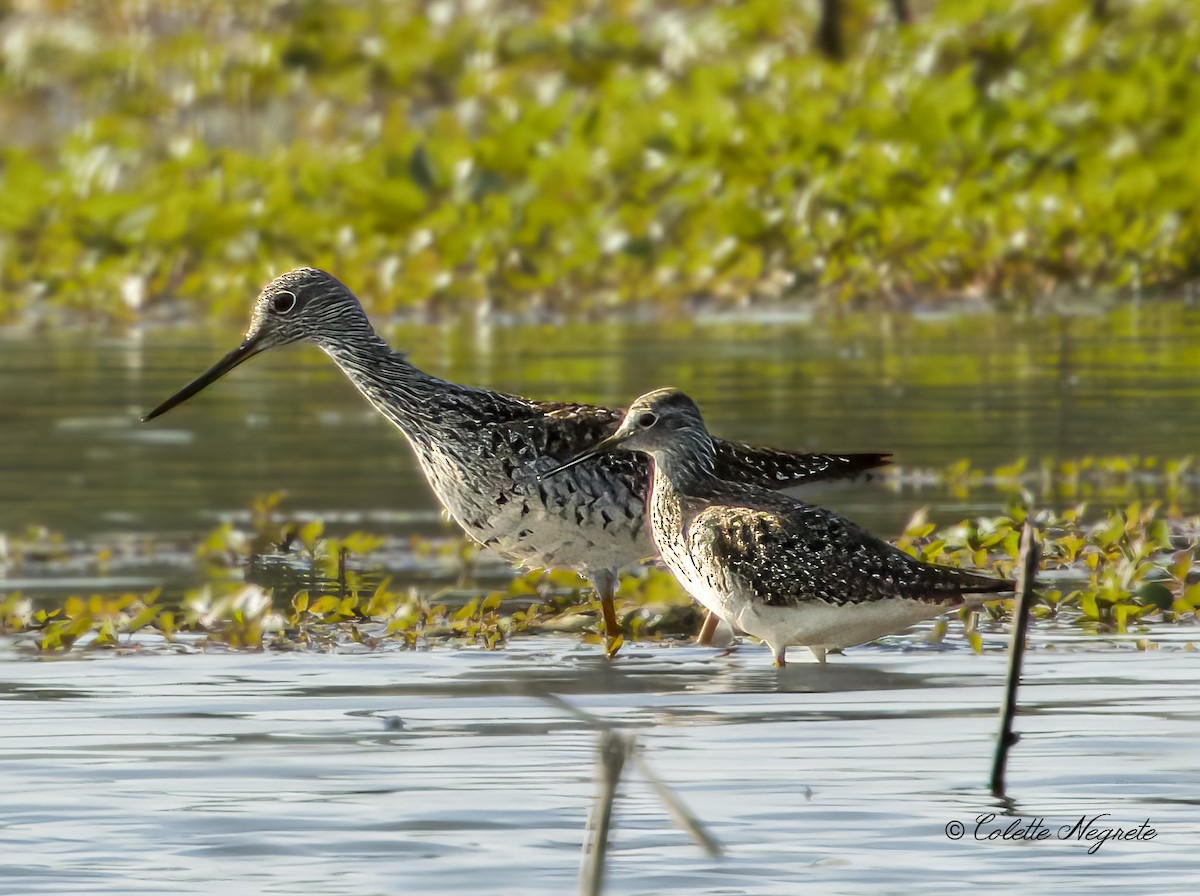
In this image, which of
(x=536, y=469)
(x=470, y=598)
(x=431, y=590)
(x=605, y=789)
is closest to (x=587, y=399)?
(x=431, y=590)

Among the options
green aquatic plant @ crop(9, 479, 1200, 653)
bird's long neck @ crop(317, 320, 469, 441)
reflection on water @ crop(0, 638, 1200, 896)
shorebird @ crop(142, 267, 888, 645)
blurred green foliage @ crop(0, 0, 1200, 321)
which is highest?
blurred green foliage @ crop(0, 0, 1200, 321)

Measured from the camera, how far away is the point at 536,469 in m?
10.3

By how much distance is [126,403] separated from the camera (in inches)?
745

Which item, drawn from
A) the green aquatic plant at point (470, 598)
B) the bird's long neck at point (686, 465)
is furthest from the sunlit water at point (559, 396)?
the bird's long neck at point (686, 465)

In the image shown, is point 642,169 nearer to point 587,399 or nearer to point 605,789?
point 587,399

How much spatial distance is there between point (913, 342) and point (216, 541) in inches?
455

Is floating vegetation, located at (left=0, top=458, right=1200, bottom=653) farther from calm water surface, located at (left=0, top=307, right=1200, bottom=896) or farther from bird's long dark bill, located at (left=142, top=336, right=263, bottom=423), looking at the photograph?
bird's long dark bill, located at (left=142, top=336, right=263, bottom=423)

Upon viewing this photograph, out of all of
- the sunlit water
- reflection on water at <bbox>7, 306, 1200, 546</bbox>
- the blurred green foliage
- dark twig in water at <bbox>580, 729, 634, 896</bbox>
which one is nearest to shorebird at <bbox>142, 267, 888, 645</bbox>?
the sunlit water

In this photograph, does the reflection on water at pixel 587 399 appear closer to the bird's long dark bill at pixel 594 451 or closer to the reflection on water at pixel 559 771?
the bird's long dark bill at pixel 594 451

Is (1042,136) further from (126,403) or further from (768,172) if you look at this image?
(126,403)

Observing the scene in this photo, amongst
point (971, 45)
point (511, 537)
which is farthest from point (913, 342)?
point (511, 537)

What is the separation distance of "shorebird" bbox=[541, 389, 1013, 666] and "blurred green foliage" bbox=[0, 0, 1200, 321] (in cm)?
1704

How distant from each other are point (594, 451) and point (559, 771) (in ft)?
8.35

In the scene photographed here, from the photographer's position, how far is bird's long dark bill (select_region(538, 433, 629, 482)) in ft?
33.0
